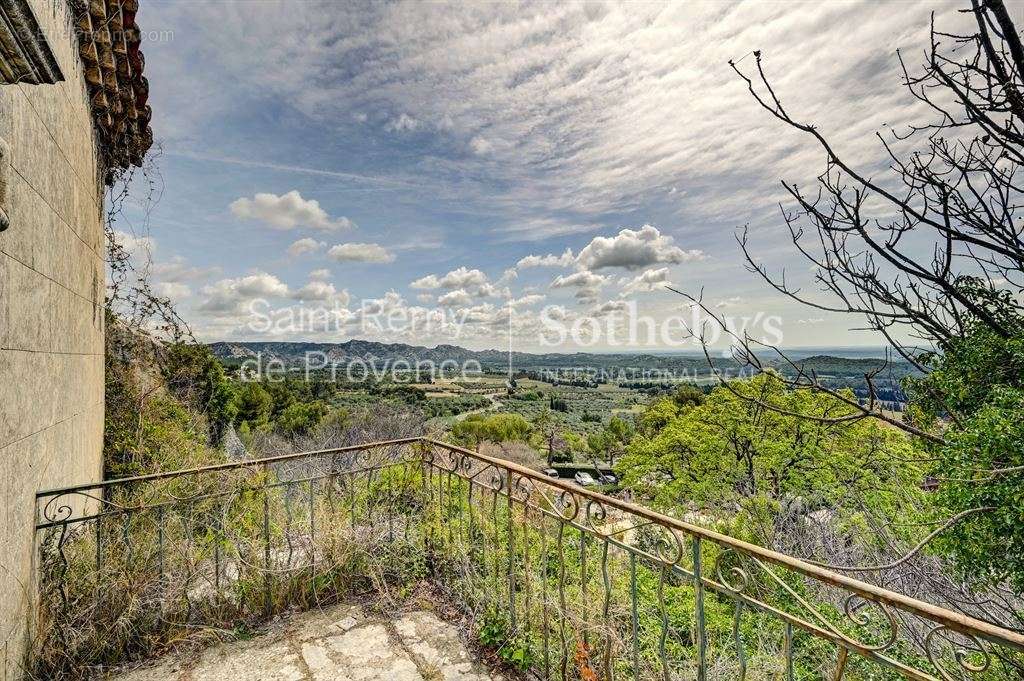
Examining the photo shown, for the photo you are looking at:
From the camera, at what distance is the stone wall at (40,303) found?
7.10 ft

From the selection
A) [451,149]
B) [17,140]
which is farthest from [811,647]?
[451,149]

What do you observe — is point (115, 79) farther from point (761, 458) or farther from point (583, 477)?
point (583, 477)

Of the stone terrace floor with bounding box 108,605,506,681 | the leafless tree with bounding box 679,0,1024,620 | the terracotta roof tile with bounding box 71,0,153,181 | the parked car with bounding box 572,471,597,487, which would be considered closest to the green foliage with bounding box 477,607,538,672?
the stone terrace floor with bounding box 108,605,506,681

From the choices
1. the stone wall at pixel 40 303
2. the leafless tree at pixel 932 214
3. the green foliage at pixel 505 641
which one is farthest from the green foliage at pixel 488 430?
the leafless tree at pixel 932 214

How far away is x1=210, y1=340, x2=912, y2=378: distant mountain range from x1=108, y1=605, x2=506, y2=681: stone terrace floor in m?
2.61

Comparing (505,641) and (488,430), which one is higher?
(505,641)

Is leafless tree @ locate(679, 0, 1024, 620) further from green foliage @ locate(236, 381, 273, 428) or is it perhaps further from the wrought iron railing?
green foliage @ locate(236, 381, 273, 428)

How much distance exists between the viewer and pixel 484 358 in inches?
1954

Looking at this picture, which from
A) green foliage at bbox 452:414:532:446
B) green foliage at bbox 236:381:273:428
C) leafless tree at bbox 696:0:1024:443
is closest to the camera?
leafless tree at bbox 696:0:1024:443

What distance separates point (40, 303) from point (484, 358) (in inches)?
1852

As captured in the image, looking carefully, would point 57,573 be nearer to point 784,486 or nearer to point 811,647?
point 811,647

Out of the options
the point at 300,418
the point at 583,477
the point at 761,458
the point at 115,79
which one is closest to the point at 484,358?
the point at 583,477

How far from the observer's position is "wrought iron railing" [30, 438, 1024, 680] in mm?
2316

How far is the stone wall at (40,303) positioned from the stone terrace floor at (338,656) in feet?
2.78
